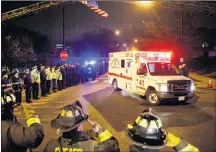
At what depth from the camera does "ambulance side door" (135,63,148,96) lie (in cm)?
1344

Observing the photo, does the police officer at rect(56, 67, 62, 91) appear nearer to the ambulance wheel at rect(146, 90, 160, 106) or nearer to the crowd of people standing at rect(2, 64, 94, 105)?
the crowd of people standing at rect(2, 64, 94, 105)

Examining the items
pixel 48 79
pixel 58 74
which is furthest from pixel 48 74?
pixel 58 74

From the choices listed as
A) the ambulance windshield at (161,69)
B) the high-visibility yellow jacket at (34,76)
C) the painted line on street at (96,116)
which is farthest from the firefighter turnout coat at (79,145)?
the high-visibility yellow jacket at (34,76)

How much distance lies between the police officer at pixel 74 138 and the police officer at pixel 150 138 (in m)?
0.23

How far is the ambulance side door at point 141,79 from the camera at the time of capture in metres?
13.4

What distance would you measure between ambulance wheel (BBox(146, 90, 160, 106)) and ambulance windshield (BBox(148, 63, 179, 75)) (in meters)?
1.00

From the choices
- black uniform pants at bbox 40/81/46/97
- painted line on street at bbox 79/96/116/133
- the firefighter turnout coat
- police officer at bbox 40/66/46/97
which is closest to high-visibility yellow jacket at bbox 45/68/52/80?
police officer at bbox 40/66/46/97

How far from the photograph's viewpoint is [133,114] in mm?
10672

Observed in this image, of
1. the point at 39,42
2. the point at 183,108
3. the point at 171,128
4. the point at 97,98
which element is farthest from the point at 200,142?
the point at 39,42

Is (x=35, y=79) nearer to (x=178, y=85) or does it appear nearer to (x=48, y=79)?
(x=48, y=79)

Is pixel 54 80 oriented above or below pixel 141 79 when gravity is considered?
below

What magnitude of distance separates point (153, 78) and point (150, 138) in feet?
33.2

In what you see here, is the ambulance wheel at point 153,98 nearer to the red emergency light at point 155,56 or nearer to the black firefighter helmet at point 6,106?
the red emergency light at point 155,56

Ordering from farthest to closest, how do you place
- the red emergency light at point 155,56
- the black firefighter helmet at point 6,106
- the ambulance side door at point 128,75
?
the ambulance side door at point 128,75, the red emergency light at point 155,56, the black firefighter helmet at point 6,106
